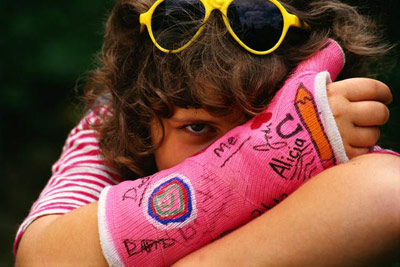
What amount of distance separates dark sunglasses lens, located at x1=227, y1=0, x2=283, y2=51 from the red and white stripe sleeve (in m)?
0.60

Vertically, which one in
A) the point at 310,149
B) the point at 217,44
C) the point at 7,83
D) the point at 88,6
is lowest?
the point at 310,149

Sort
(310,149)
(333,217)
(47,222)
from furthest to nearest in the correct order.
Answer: (47,222) → (310,149) → (333,217)

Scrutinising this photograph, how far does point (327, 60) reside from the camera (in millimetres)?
1449

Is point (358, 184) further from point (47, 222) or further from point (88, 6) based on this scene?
point (88, 6)

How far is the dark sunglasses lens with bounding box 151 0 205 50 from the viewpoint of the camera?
1.45 m

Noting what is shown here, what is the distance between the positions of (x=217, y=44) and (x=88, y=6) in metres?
1.81

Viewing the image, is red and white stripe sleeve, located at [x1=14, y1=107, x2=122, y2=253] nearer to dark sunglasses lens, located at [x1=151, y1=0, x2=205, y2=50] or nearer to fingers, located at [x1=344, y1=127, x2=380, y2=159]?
dark sunglasses lens, located at [x1=151, y1=0, x2=205, y2=50]

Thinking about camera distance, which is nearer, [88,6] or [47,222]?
[47,222]

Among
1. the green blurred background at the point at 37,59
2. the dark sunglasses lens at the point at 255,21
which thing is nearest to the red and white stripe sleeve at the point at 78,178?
the dark sunglasses lens at the point at 255,21

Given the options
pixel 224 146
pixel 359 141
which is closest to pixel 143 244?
pixel 224 146

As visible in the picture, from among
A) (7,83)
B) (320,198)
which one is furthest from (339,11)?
(7,83)

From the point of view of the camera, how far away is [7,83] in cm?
312

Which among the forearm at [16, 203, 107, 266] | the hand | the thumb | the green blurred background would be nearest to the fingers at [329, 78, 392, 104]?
the hand

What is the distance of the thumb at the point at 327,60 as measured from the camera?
4.64 feet
